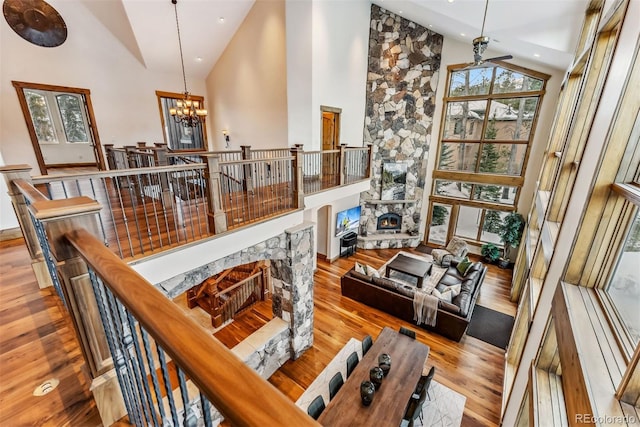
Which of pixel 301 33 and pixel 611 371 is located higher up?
pixel 301 33

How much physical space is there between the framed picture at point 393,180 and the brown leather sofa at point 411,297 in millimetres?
3138

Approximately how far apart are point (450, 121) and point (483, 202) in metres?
2.83

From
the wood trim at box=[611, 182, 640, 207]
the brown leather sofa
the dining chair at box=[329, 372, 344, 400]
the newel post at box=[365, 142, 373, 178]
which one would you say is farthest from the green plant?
the wood trim at box=[611, 182, 640, 207]

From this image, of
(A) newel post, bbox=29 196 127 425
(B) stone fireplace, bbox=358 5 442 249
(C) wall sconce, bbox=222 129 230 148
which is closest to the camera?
(A) newel post, bbox=29 196 127 425

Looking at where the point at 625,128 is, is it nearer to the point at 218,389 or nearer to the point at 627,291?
the point at 627,291

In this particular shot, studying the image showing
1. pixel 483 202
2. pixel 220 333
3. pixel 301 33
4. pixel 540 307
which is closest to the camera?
pixel 540 307

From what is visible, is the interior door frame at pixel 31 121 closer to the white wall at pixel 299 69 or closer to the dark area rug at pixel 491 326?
the white wall at pixel 299 69

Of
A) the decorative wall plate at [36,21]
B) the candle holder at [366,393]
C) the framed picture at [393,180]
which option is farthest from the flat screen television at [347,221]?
the decorative wall plate at [36,21]

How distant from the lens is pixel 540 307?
8.85 feet

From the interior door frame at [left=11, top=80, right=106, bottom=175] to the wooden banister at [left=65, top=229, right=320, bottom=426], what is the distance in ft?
25.7

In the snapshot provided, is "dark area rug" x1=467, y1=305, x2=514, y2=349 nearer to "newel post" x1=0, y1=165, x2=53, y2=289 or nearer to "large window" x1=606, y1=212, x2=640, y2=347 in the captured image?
"large window" x1=606, y1=212, x2=640, y2=347

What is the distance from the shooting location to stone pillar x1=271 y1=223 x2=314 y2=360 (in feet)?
15.0

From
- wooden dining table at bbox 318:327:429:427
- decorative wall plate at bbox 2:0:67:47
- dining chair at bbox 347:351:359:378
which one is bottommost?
dining chair at bbox 347:351:359:378

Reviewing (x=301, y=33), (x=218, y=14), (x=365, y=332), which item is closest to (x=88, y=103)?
(x=218, y=14)
